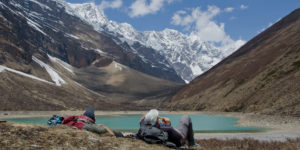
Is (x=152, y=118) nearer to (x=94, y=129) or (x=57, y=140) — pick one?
(x=94, y=129)

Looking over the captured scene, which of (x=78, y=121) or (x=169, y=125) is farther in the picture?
(x=78, y=121)

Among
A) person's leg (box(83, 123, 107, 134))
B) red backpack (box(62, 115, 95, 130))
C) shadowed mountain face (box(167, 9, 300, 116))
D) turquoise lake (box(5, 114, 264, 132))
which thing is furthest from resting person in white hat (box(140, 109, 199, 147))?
shadowed mountain face (box(167, 9, 300, 116))

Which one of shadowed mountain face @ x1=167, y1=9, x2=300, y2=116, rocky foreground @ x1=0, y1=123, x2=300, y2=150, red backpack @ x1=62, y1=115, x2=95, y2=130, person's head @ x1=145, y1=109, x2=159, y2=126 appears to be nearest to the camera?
rocky foreground @ x1=0, y1=123, x2=300, y2=150

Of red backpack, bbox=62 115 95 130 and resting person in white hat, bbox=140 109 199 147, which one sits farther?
red backpack, bbox=62 115 95 130

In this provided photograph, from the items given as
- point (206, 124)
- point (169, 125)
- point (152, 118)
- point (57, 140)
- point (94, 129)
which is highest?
point (206, 124)

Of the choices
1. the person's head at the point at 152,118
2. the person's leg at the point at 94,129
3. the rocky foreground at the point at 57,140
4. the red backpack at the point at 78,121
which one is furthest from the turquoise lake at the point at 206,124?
the person's head at the point at 152,118

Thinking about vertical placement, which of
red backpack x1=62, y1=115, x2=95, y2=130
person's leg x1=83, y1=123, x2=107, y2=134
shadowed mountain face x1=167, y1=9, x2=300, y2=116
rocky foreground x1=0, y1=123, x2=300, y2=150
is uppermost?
shadowed mountain face x1=167, y1=9, x2=300, y2=116

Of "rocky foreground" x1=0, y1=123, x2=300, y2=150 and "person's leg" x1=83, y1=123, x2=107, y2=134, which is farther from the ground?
"person's leg" x1=83, y1=123, x2=107, y2=134

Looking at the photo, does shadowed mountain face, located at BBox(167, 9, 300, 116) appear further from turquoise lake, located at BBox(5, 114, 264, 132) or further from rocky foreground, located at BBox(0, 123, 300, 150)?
rocky foreground, located at BBox(0, 123, 300, 150)

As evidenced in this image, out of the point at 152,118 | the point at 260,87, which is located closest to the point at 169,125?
the point at 152,118

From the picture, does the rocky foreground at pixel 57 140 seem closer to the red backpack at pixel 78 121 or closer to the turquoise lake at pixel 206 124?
the red backpack at pixel 78 121

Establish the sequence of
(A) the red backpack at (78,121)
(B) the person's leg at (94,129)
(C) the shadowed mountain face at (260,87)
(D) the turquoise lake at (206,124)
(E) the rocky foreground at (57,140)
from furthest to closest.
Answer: (C) the shadowed mountain face at (260,87), (D) the turquoise lake at (206,124), (A) the red backpack at (78,121), (B) the person's leg at (94,129), (E) the rocky foreground at (57,140)

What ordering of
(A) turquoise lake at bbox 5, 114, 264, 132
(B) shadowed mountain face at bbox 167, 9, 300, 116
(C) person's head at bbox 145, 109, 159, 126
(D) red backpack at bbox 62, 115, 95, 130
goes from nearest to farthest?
(C) person's head at bbox 145, 109, 159, 126 → (D) red backpack at bbox 62, 115, 95, 130 → (A) turquoise lake at bbox 5, 114, 264, 132 → (B) shadowed mountain face at bbox 167, 9, 300, 116

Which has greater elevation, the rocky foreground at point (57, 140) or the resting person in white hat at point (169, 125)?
the resting person in white hat at point (169, 125)
